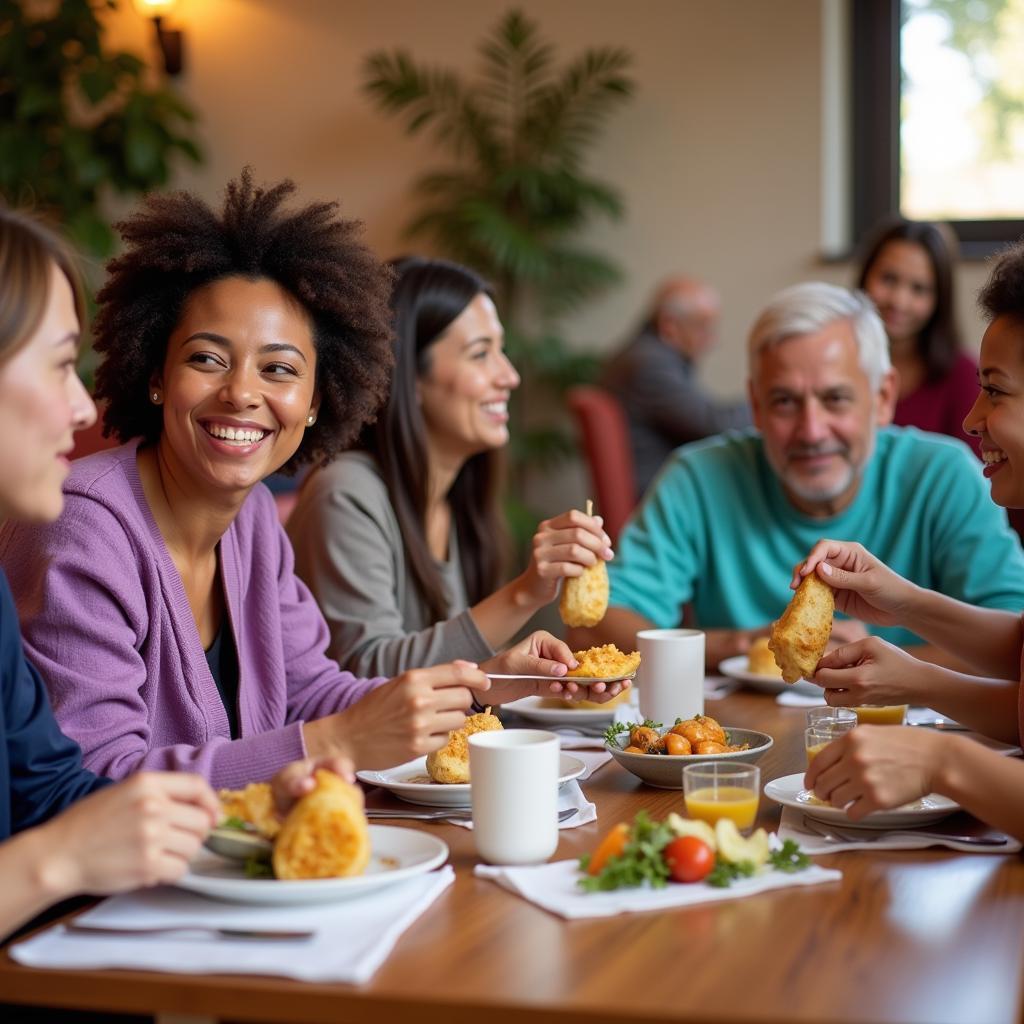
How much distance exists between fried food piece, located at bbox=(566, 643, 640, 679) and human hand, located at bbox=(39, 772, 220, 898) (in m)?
0.74

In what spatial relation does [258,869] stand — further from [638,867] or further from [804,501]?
[804,501]

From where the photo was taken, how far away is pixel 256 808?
1.34 m

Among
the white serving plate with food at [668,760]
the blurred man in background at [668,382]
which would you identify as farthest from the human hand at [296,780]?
the blurred man in background at [668,382]

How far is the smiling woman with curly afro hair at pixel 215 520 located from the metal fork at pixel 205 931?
0.36m

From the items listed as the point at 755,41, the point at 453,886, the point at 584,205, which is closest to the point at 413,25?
the point at 584,205

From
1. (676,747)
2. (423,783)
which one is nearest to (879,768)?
(676,747)

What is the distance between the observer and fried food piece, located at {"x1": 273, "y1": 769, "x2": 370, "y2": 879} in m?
1.28

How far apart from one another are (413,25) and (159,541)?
203 inches

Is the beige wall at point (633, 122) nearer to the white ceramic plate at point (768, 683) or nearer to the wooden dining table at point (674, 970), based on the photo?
the white ceramic plate at point (768, 683)

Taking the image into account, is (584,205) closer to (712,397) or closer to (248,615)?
(712,397)

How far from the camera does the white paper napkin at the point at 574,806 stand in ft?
5.15

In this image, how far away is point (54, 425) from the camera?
1.38 meters

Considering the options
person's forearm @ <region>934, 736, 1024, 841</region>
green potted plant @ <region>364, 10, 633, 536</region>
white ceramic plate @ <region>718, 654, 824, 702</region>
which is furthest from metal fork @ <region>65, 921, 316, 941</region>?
green potted plant @ <region>364, 10, 633, 536</region>

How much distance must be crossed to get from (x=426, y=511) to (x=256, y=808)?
4.66 ft
